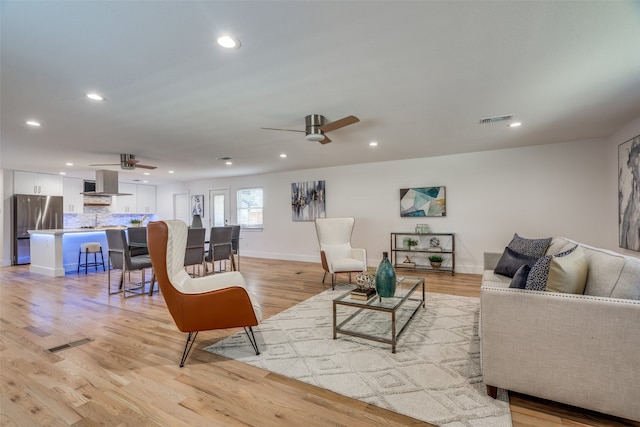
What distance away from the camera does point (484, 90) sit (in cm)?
269

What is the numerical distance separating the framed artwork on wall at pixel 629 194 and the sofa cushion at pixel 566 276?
2.71 meters

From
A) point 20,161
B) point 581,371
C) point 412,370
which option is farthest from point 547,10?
point 20,161

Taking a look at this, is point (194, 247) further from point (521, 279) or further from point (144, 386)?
point (521, 279)

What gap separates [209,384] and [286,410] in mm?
624

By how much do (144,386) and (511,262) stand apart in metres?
3.55

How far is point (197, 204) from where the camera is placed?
9195 mm

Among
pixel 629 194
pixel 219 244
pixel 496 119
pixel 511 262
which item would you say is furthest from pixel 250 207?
pixel 629 194

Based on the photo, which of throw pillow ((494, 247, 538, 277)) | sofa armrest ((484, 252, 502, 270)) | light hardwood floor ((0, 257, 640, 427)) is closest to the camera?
light hardwood floor ((0, 257, 640, 427))

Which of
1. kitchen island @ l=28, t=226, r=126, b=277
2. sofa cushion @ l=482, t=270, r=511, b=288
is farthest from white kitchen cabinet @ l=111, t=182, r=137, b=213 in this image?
sofa cushion @ l=482, t=270, r=511, b=288

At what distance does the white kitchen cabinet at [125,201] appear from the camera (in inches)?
364

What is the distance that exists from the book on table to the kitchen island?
17.0 ft

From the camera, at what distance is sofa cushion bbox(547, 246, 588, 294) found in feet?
5.66

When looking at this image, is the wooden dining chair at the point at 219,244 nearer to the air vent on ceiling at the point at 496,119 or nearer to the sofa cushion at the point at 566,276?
the air vent on ceiling at the point at 496,119

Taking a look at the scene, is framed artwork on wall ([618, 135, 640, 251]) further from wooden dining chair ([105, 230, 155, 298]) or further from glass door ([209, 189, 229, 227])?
glass door ([209, 189, 229, 227])
